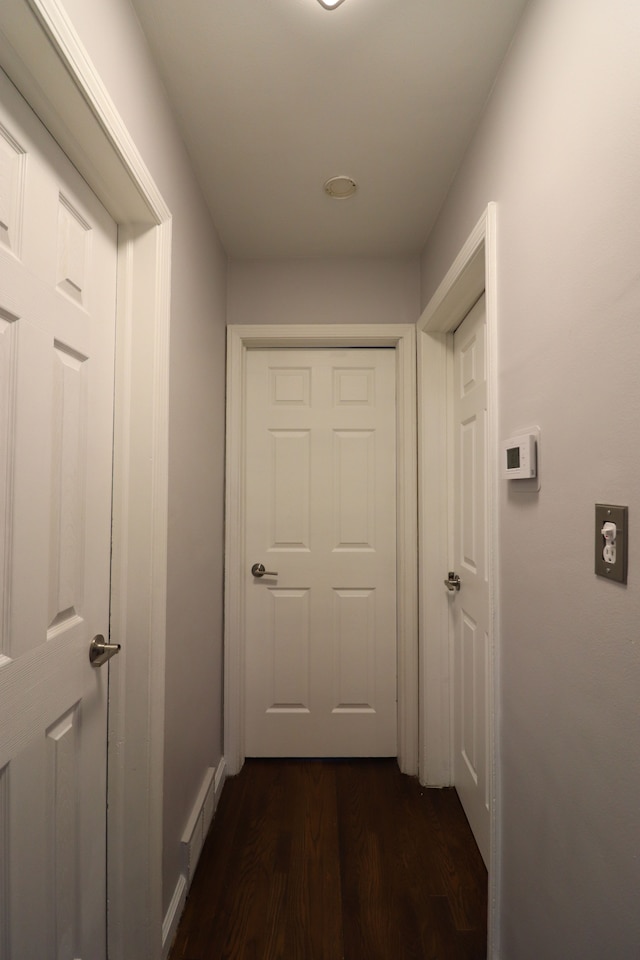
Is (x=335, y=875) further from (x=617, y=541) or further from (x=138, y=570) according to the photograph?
(x=617, y=541)

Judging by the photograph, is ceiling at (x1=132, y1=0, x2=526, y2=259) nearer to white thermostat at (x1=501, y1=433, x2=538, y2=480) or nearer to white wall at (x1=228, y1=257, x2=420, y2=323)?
white wall at (x1=228, y1=257, x2=420, y2=323)

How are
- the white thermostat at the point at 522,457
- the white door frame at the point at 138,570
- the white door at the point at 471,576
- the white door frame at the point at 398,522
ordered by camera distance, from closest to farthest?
the white thermostat at the point at 522,457
the white door frame at the point at 138,570
the white door at the point at 471,576
the white door frame at the point at 398,522

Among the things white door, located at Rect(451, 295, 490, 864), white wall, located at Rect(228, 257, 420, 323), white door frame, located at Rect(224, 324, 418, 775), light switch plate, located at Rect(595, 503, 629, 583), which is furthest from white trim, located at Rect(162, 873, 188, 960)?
white wall, located at Rect(228, 257, 420, 323)

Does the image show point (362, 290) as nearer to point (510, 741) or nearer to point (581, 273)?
point (581, 273)

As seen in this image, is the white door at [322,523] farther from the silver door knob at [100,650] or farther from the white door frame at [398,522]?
the silver door knob at [100,650]

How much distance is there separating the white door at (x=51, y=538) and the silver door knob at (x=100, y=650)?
2cm

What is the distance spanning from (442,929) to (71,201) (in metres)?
2.17

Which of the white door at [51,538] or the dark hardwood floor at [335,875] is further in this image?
the dark hardwood floor at [335,875]

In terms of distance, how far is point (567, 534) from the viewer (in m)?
0.94

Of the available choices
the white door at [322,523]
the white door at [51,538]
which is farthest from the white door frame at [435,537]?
the white door at [51,538]

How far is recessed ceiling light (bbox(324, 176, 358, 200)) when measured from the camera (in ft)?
5.57

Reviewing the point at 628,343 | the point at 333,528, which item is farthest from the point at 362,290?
the point at 628,343

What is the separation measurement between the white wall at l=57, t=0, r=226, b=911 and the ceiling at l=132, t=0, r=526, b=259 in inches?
4.2

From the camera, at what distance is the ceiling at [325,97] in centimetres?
112
